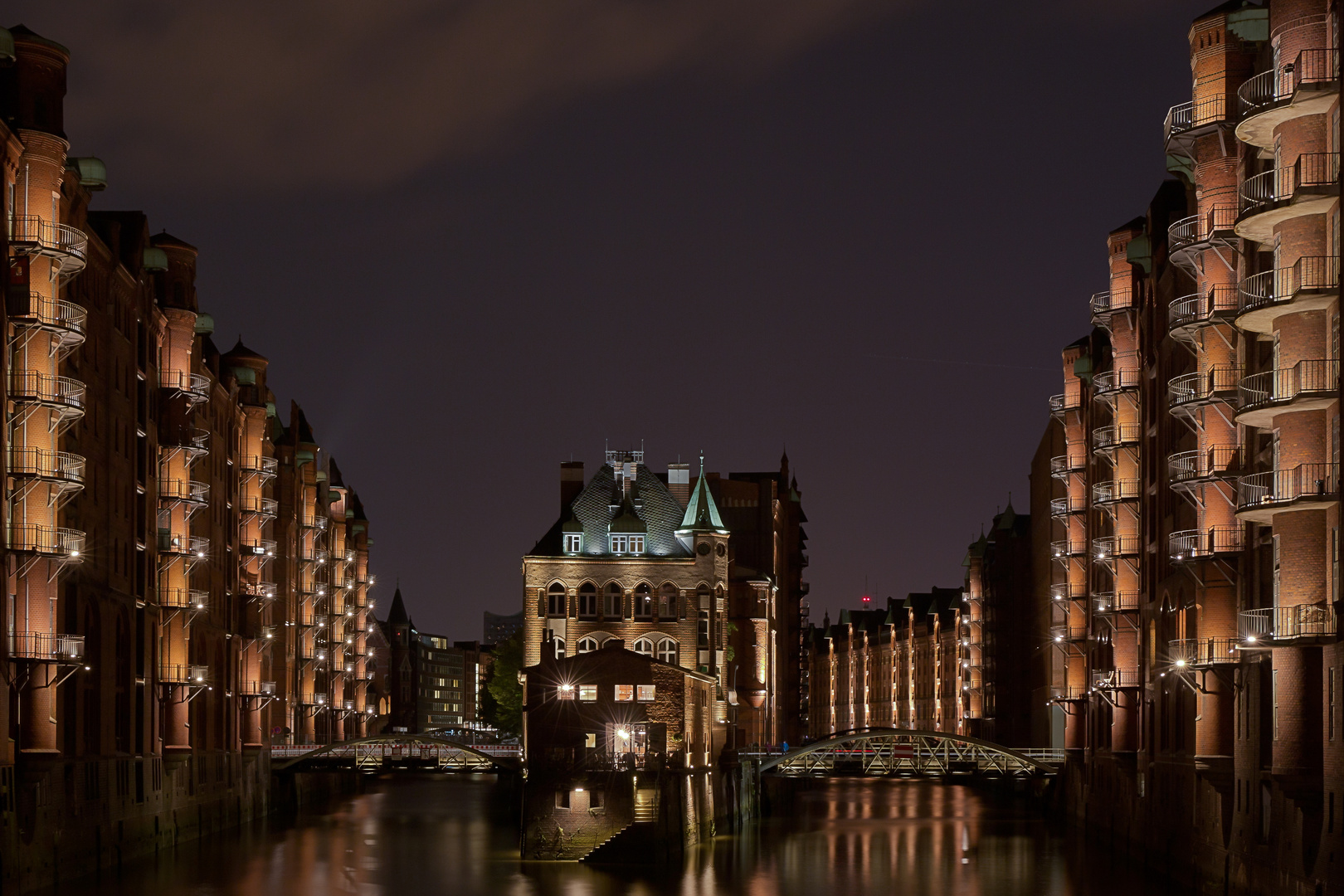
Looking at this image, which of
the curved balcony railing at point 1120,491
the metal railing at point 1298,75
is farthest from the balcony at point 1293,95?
the curved balcony railing at point 1120,491

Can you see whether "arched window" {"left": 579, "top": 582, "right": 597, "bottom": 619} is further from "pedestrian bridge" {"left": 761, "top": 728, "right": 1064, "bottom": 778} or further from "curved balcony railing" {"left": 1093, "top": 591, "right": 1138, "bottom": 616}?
"curved balcony railing" {"left": 1093, "top": 591, "right": 1138, "bottom": 616}

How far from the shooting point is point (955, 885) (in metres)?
73.3

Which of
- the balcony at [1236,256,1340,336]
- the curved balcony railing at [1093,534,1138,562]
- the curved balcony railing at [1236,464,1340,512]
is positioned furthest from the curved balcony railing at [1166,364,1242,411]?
the curved balcony railing at [1093,534,1138,562]

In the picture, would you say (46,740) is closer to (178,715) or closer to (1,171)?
(1,171)

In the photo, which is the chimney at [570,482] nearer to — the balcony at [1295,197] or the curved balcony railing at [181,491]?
the curved balcony railing at [181,491]

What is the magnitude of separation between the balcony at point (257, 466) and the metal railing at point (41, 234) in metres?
42.9

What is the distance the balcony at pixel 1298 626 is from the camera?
4484cm

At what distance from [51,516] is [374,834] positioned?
40.8 m

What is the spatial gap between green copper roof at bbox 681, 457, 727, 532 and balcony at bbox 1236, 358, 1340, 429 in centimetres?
6646

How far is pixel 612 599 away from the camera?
11250cm

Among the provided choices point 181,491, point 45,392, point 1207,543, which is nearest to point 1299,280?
point 1207,543

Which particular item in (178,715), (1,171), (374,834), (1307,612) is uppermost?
(1,171)

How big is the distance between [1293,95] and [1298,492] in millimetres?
9336

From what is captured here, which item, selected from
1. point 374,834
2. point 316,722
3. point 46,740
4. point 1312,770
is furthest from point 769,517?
point 1312,770
